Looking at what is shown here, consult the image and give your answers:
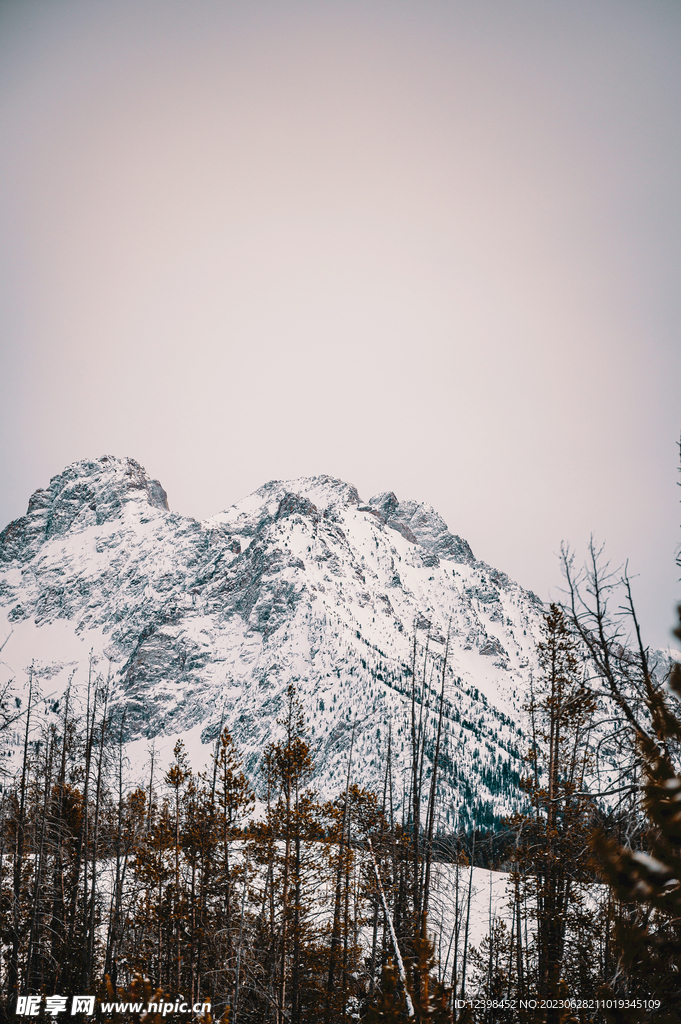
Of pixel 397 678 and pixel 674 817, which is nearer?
pixel 674 817

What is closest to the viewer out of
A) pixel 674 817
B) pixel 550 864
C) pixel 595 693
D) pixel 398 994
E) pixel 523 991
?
pixel 674 817

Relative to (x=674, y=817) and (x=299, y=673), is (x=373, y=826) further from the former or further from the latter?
(x=299, y=673)

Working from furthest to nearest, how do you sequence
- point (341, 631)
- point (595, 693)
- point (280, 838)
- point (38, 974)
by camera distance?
point (341, 631) → point (280, 838) → point (38, 974) → point (595, 693)

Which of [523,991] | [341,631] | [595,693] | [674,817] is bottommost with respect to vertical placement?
[523,991]

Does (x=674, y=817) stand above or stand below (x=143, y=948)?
above

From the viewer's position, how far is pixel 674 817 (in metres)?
2.40

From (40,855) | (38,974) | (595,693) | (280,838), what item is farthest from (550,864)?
(38,974)

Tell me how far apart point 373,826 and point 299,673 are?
172149 millimetres

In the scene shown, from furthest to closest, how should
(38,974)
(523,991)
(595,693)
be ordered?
1. (523,991)
2. (38,974)
3. (595,693)

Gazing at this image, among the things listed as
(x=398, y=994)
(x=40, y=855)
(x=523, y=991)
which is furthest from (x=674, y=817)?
(x=523, y=991)

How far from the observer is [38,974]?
1274 cm

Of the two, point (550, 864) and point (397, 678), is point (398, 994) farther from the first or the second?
point (397, 678)

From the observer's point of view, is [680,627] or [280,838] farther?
[280,838]

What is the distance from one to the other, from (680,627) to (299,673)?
621ft
